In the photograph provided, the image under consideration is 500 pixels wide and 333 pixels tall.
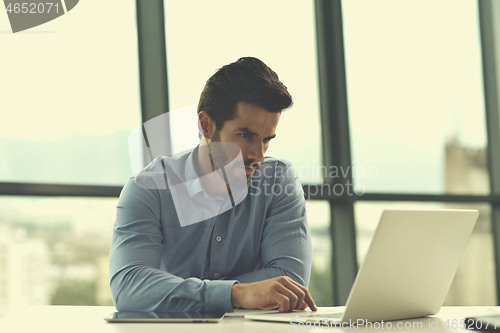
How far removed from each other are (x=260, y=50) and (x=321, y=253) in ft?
3.93

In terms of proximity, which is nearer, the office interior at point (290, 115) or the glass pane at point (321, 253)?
the office interior at point (290, 115)

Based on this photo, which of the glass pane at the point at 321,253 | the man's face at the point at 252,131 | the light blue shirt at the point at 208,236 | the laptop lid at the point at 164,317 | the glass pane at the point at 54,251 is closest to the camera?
the laptop lid at the point at 164,317

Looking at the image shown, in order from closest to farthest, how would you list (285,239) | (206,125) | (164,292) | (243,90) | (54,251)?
1. (164,292)
2. (285,239)
3. (243,90)
4. (206,125)
5. (54,251)

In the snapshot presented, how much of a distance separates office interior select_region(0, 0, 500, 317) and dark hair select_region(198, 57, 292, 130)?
0.26 metres

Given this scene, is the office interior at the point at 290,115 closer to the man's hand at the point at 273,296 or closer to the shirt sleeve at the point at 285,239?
the shirt sleeve at the point at 285,239

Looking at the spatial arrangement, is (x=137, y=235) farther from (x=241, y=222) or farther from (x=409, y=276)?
(x=409, y=276)

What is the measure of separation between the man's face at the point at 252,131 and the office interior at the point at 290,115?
0.37 m

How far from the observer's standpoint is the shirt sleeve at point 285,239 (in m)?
1.68

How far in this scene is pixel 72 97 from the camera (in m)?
2.96

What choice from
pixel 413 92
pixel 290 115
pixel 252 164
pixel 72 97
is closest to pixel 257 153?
pixel 252 164

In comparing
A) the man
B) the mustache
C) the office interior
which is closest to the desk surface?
the man

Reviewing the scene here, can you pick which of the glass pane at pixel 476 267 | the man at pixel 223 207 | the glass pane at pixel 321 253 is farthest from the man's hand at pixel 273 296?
the glass pane at pixel 476 267

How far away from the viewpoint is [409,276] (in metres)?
1.19

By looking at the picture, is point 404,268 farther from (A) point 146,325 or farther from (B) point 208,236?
(B) point 208,236
